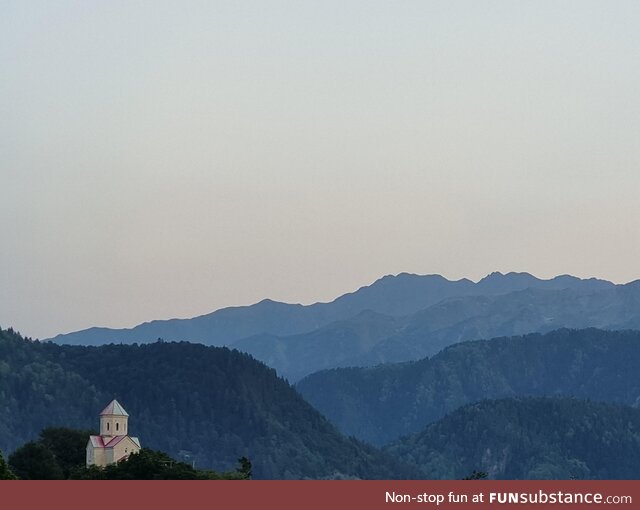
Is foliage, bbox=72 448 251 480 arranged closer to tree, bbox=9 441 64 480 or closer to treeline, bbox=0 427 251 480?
treeline, bbox=0 427 251 480

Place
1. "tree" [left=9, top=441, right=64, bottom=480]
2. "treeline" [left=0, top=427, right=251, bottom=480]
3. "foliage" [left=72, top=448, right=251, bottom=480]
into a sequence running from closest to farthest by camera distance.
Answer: "foliage" [left=72, top=448, right=251, bottom=480], "treeline" [left=0, top=427, right=251, bottom=480], "tree" [left=9, top=441, right=64, bottom=480]

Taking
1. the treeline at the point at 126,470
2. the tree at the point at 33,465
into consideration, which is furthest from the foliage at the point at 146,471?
the tree at the point at 33,465

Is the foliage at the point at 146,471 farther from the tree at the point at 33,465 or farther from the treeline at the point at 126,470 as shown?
the tree at the point at 33,465

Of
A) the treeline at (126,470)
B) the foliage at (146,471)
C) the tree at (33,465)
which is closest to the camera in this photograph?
the foliage at (146,471)

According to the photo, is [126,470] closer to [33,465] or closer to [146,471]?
[146,471]

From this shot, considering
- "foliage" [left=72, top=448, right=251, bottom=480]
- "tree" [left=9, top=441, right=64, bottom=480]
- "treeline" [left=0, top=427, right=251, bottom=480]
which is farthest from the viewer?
"tree" [left=9, top=441, right=64, bottom=480]

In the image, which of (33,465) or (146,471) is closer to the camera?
(146,471)

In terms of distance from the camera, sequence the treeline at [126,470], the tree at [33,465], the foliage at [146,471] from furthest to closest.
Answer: the tree at [33,465] → the treeline at [126,470] → the foliage at [146,471]

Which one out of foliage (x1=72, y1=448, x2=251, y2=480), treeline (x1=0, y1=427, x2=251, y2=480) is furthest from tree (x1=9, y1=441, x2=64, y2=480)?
foliage (x1=72, y1=448, x2=251, y2=480)

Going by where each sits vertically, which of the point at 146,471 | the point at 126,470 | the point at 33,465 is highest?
the point at 33,465

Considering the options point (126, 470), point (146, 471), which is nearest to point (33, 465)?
point (126, 470)
